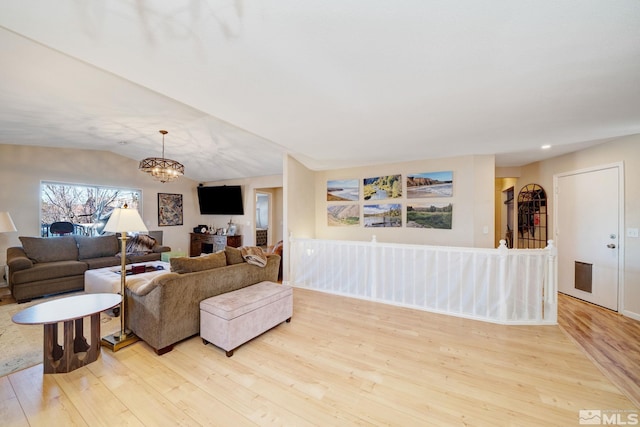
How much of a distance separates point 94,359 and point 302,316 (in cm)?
208

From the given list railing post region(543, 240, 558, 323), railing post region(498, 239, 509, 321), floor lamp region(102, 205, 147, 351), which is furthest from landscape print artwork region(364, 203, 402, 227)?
floor lamp region(102, 205, 147, 351)

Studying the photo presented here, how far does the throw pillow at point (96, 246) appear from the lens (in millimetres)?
4660

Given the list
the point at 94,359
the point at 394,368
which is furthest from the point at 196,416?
the point at 394,368

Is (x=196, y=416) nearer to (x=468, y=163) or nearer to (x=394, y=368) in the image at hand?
(x=394, y=368)

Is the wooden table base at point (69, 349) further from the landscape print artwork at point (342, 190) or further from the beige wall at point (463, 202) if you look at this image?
the beige wall at point (463, 202)

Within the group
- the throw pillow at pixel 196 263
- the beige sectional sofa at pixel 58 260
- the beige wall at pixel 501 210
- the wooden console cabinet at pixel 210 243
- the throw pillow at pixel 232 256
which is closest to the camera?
the throw pillow at pixel 196 263

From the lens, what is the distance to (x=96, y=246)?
4801mm

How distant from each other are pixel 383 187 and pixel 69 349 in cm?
476

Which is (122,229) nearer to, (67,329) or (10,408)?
(67,329)

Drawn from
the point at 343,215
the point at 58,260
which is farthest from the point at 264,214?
the point at 58,260

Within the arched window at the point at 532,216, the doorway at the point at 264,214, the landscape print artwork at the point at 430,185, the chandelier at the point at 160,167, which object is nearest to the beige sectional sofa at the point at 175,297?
the chandelier at the point at 160,167

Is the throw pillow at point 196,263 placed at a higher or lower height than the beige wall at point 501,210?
lower

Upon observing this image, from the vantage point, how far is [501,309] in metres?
3.00

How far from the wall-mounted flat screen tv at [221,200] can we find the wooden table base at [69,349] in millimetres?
4834
